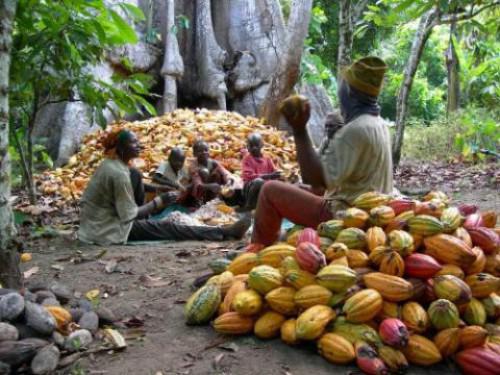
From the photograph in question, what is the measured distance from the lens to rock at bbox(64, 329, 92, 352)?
2.53m

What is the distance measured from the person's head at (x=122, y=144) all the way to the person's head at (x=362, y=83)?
7.21ft

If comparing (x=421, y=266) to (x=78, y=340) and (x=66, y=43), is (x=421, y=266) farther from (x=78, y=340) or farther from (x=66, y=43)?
(x=66, y=43)

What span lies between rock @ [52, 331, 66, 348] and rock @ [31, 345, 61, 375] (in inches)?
3.9

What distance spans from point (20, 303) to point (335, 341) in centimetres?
150

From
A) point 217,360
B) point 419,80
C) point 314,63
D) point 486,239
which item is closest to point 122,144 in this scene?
point 217,360

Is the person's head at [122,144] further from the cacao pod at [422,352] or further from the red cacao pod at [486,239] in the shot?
the cacao pod at [422,352]

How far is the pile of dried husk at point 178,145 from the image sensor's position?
7.43 meters

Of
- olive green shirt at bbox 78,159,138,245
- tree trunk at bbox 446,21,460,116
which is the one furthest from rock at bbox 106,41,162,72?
tree trunk at bbox 446,21,460,116

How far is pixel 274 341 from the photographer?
2.56 metres

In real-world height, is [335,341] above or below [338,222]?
below

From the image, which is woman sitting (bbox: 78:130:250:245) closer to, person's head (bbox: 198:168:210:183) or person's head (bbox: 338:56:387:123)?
person's head (bbox: 198:168:210:183)

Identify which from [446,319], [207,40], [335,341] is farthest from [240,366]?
[207,40]

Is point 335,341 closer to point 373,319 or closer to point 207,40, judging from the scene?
point 373,319

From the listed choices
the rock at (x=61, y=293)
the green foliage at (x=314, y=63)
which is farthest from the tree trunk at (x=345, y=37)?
the rock at (x=61, y=293)
